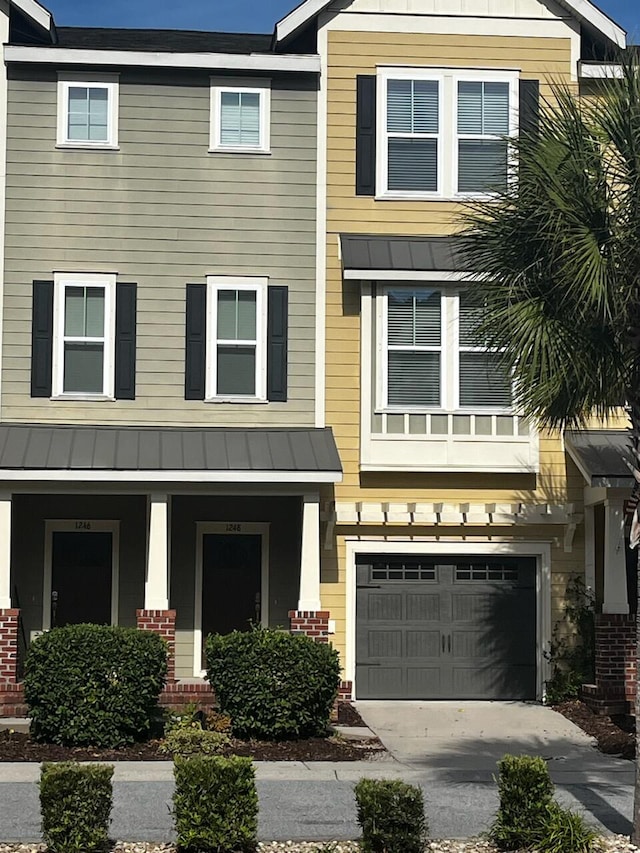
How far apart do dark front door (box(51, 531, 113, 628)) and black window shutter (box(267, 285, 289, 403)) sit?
3.29 meters

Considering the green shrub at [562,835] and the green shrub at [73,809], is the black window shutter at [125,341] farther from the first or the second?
the green shrub at [562,835]

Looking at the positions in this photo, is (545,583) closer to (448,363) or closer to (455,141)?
(448,363)

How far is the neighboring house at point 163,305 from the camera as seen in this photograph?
1938 cm

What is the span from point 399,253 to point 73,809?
11224 mm

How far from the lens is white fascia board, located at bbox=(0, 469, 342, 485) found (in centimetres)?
1795

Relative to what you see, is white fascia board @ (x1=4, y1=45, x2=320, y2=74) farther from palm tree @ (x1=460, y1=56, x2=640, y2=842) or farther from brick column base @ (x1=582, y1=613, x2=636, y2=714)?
brick column base @ (x1=582, y1=613, x2=636, y2=714)

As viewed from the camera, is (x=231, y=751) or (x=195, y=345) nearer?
(x=231, y=751)

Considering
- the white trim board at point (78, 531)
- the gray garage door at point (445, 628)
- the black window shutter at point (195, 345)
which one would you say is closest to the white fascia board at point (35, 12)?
the black window shutter at point (195, 345)

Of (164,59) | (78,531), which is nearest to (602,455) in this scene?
(78,531)

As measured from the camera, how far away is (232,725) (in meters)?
16.1

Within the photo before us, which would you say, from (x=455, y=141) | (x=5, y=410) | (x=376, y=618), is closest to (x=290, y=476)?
(x=376, y=618)

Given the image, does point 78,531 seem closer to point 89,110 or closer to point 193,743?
point 193,743

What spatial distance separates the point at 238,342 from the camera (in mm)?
19594

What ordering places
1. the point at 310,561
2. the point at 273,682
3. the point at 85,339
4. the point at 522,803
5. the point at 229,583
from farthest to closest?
the point at 229,583
the point at 85,339
the point at 310,561
the point at 273,682
the point at 522,803
